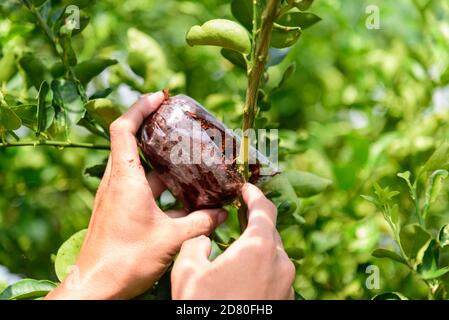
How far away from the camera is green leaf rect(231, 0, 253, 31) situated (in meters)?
1.09

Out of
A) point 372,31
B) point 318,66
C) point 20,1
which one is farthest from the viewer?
point 372,31

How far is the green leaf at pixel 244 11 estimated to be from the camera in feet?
3.58

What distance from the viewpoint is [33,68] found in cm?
127

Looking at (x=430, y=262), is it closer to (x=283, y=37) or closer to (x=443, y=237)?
(x=443, y=237)

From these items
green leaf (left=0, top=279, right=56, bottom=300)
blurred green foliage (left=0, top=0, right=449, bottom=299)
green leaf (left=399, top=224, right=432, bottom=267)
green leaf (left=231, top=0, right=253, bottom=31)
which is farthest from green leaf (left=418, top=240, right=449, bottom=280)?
green leaf (left=0, top=279, right=56, bottom=300)

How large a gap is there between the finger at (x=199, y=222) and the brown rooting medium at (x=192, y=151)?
2cm

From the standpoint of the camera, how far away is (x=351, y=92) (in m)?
1.88

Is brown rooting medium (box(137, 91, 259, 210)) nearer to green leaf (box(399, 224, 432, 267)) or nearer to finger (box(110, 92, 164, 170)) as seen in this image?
finger (box(110, 92, 164, 170))

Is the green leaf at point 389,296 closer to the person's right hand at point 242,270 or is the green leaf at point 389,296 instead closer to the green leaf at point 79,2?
the person's right hand at point 242,270

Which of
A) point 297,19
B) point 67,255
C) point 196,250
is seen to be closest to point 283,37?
point 297,19

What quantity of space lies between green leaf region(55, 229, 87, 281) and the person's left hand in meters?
0.09
